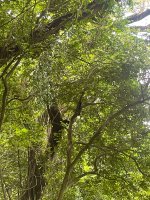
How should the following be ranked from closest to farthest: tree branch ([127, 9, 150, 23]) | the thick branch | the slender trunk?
the thick branch
the slender trunk
tree branch ([127, 9, 150, 23])

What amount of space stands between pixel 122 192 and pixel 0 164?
1986 millimetres

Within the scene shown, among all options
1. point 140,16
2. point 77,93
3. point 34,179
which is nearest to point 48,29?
point 77,93

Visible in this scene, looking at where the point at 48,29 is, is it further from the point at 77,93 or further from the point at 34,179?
the point at 34,179

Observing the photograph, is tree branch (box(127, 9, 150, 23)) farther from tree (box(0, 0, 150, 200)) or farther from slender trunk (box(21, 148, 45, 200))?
slender trunk (box(21, 148, 45, 200))

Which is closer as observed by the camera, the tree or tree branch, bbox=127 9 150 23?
the tree

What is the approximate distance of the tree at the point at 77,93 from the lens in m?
3.29

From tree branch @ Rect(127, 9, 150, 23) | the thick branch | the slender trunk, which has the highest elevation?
tree branch @ Rect(127, 9, 150, 23)

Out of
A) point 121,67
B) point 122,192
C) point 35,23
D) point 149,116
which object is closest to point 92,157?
point 122,192

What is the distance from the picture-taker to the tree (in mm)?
3287

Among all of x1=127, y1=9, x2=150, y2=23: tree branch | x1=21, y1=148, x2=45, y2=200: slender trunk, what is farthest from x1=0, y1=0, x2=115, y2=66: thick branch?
x1=127, y1=9, x2=150, y2=23: tree branch

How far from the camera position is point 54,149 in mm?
5160

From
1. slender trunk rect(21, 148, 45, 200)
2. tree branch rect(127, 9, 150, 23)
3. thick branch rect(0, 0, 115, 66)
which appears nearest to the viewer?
thick branch rect(0, 0, 115, 66)

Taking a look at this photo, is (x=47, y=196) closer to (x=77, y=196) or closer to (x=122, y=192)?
(x=77, y=196)

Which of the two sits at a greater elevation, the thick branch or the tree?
the thick branch
